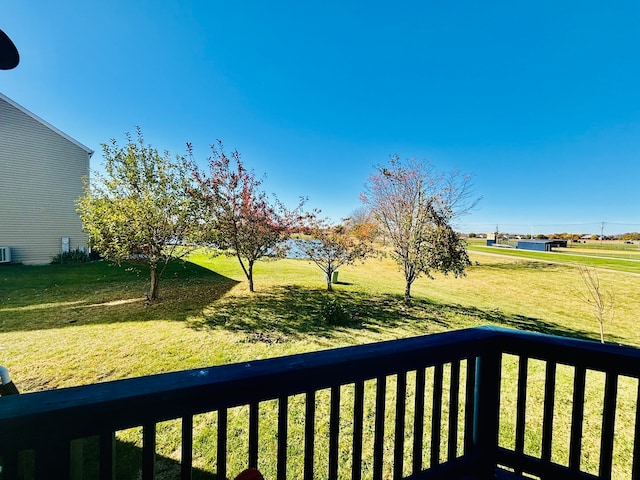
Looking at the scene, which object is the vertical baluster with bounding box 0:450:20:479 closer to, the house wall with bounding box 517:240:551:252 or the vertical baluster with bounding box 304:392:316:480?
the vertical baluster with bounding box 304:392:316:480

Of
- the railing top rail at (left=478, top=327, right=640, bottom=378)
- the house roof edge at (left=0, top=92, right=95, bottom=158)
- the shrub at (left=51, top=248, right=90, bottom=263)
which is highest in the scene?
the house roof edge at (left=0, top=92, right=95, bottom=158)

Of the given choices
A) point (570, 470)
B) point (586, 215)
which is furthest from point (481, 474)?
point (586, 215)

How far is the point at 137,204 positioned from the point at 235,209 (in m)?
2.55

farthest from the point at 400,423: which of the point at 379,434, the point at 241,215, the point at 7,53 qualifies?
the point at 241,215

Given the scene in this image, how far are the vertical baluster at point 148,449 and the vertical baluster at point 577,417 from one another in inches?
71.6

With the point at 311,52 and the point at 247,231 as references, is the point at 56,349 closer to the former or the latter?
the point at 247,231

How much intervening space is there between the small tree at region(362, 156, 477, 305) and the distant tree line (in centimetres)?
3

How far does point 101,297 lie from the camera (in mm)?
7246

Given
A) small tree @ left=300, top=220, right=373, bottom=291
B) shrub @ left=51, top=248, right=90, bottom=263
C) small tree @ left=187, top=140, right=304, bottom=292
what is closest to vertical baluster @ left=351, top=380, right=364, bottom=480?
small tree @ left=187, top=140, right=304, bottom=292

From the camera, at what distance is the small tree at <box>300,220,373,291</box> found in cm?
922

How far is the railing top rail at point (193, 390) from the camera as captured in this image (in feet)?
2.27

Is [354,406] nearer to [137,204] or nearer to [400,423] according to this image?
[400,423]

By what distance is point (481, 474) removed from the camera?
1.45 metres

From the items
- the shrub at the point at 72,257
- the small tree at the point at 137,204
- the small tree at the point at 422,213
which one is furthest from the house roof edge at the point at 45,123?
the small tree at the point at 422,213
